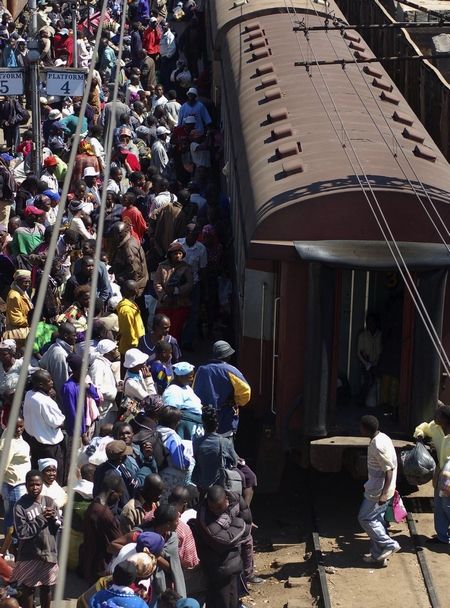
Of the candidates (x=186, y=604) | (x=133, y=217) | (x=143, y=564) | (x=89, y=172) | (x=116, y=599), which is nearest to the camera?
(x=116, y=599)

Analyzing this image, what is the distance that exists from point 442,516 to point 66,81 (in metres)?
7.95

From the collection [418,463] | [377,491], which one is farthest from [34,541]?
[418,463]

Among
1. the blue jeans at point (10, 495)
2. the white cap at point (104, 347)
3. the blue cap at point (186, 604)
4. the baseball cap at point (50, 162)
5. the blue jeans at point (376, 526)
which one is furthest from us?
the baseball cap at point (50, 162)

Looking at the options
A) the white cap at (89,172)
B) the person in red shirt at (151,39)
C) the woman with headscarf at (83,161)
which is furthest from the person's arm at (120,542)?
the person in red shirt at (151,39)

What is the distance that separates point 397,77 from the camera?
72.3ft

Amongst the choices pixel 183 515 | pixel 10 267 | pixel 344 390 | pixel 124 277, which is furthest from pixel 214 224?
pixel 183 515

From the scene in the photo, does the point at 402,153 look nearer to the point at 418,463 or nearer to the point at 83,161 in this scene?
the point at 418,463

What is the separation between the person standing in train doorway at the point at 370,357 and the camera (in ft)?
35.9

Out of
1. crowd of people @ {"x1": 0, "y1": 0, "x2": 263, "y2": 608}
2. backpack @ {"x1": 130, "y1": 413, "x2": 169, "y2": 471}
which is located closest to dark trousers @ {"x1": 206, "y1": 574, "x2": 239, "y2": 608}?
crowd of people @ {"x1": 0, "y1": 0, "x2": 263, "y2": 608}

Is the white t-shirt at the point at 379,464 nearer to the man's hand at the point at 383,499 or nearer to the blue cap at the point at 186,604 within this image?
the man's hand at the point at 383,499

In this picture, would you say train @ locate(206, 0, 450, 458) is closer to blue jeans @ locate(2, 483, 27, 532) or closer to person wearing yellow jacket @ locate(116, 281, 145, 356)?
person wearing yellow jacket @ locate(116, 281, 145, 356)

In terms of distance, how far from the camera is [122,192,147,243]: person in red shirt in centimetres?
1535

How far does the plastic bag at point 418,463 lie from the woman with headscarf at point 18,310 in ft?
12.5

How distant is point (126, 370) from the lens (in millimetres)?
11562
